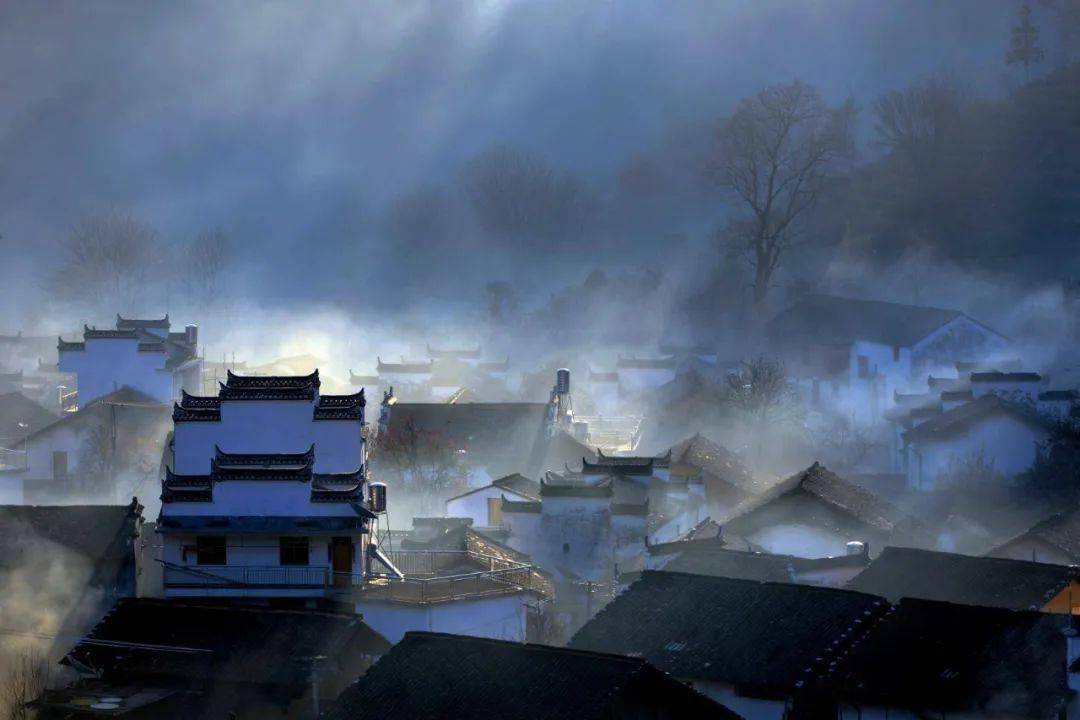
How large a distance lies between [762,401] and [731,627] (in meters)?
21.6

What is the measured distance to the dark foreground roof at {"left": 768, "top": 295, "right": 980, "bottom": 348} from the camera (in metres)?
46.0

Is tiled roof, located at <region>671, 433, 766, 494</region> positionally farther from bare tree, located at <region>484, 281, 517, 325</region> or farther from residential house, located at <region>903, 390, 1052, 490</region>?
bare tree, located at <region>484, 281, 517, 325</region>

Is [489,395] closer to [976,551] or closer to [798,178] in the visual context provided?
[798,178]

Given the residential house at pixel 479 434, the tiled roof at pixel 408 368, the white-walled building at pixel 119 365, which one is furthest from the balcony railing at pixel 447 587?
the tiled roof at pixel 408 368

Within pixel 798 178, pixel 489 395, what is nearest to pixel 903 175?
pixel 798 178

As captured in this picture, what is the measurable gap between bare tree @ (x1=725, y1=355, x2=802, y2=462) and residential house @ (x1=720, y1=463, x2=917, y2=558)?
36.3 ft

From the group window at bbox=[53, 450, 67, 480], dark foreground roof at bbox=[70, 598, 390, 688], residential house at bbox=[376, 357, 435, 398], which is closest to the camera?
dark foreground roof at bbox=[70, 598, 390, 688]

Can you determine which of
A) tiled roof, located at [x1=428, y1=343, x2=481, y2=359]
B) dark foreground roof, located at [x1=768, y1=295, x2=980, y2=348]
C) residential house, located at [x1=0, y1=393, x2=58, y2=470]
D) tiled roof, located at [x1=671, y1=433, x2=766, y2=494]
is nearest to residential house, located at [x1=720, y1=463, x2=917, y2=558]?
tiled roof, located at [x1=671, y1=433, x2=766, y2=494]

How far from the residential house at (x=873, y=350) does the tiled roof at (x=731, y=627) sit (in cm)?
2171

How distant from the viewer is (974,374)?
38.1 meters

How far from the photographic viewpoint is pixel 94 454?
122 feet

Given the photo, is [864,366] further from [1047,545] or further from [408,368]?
[1047,545]

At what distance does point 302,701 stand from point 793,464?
70.4 ft

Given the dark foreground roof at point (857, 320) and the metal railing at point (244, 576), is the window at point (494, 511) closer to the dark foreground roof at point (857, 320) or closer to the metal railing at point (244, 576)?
the metal railing at point (244, 576)
